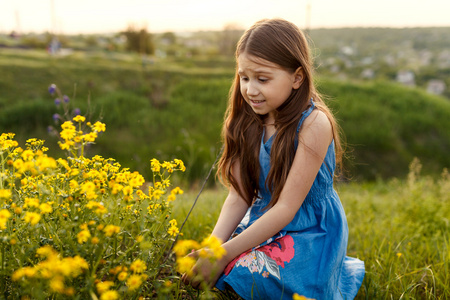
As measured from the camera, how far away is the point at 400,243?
245 cm

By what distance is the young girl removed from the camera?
5.72 ft

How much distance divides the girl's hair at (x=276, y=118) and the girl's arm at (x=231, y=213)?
0.10 feet

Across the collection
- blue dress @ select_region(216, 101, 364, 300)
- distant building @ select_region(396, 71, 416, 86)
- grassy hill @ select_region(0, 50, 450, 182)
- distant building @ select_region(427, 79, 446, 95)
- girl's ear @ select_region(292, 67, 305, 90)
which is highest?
girl's ear @ select_region(292, 67, 305, 90)

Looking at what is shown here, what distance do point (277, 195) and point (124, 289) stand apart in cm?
88

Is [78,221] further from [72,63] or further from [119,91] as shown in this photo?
[72,63]

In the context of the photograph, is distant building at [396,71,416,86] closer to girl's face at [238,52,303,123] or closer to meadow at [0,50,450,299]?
meadow at [0,50,450,299]

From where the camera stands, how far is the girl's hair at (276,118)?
6.02 ft

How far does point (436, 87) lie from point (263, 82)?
23118 mm

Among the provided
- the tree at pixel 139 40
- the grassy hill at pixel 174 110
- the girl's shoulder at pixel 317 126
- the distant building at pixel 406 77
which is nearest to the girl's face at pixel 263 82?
the girl's shoulder at pixel 317 126

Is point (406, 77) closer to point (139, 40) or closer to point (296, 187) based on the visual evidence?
point (139, 40)

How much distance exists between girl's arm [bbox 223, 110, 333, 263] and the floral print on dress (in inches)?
1.8

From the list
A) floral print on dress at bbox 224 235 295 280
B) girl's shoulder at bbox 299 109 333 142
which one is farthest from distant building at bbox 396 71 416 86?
floral print on dress at bbox 224 235 295 280

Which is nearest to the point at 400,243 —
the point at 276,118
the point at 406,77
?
the point at 276,118

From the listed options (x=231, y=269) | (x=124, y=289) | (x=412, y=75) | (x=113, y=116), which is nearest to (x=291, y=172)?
Answer: (x=231, y=269)
